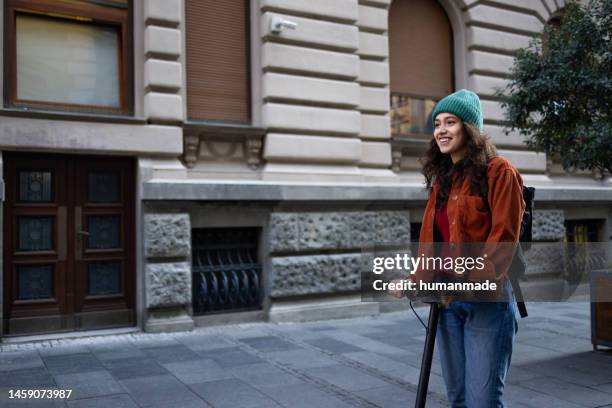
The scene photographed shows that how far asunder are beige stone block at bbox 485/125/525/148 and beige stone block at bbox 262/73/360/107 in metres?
3.23

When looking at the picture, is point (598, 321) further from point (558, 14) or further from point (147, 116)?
point (558, 14)

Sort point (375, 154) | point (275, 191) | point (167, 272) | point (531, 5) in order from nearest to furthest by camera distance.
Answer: point (167, 272)
point (275, 191)
point (375, 154)
point (531, 5)

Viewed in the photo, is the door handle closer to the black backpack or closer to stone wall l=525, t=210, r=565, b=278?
the black backpack

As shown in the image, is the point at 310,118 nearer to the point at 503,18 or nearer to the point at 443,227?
the point at 503,18

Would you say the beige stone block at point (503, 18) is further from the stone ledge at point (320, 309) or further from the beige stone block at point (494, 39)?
the stone ledge at point (320, 309)

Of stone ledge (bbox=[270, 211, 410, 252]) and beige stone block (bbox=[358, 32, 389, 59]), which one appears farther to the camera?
beige stone block (bbox=[358, 32, 389, 59])

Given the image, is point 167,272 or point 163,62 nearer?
point 167,272

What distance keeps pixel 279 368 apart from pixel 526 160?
7767 mm

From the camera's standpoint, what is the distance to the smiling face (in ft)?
10.1

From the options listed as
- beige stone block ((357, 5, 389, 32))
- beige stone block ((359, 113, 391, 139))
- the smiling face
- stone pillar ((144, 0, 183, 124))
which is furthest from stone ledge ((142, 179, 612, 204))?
the smiling face

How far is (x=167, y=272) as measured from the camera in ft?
25.9

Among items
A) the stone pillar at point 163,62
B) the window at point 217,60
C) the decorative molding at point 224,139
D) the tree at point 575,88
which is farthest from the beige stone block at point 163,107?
the tree at point 575,88

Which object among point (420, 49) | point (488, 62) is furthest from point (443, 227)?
point (488, 62)

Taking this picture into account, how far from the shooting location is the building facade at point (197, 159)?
7648mm
